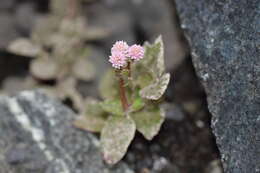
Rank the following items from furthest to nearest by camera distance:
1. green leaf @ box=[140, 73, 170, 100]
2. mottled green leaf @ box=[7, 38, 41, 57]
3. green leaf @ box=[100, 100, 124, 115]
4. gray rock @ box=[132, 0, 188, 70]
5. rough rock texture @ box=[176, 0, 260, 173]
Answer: gray rock @ box=[132, 0, 188, 70]
mottled green leaf @ box=[7, 38, 41, 57]
green leaf @ box=[100, 100, 124, 115]
green leaf @ box=[140, 73, 170, 100]
rough rock texture @ box=[176, 0, 260, 173]

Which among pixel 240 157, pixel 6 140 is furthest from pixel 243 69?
pixel 6 140

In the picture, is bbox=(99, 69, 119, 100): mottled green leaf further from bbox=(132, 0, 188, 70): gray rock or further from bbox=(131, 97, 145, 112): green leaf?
bbox=(132, 0, 188, 70): gray rock

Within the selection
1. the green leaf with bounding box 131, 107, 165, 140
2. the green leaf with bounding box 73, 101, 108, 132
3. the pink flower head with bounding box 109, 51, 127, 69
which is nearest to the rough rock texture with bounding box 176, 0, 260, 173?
the green leaf with bounding box 131, 107, 165, 140

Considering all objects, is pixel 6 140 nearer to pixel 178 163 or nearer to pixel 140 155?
pixel 140 155

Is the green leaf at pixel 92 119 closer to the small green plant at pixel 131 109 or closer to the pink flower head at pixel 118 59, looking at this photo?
the small green plant at pixel 131 109

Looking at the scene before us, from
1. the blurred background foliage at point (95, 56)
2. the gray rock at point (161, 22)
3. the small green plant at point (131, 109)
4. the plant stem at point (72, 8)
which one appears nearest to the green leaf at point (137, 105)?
the small green plant at point (131, 109)

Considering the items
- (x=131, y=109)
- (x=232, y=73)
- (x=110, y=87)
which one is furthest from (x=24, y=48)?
(x=232, y=73)
